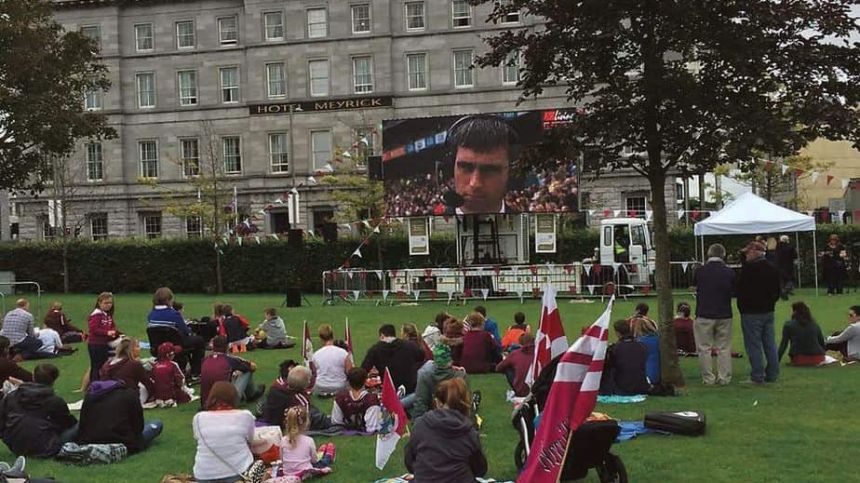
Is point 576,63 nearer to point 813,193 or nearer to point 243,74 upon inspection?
point 243,74

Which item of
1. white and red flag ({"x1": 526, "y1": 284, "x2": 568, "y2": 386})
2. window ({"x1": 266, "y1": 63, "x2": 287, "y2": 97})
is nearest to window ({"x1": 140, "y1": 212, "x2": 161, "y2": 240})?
window ({"x1": 266, "y1": 63, "x2": 287, "y2": 97})

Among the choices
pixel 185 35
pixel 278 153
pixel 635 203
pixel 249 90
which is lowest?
pixel 635 203

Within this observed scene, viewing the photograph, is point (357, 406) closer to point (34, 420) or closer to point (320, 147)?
point (34, 420)

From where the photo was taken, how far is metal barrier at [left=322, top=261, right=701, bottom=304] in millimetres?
28766

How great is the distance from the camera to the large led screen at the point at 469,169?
93.8ft

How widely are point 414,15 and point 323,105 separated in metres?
7.93

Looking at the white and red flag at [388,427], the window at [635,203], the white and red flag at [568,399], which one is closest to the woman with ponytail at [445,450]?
the white and red flag at [568,399]

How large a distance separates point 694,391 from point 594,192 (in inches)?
1591

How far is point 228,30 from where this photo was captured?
190 feet

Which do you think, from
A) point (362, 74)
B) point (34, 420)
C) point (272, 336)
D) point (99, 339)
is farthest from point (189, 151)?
point (34, 420)

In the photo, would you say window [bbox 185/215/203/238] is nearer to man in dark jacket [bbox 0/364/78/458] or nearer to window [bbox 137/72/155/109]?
window [bbox 137/72/155/109]

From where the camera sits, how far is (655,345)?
1262 cm

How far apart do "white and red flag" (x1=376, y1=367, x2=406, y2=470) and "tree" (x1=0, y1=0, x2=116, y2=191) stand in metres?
19.0


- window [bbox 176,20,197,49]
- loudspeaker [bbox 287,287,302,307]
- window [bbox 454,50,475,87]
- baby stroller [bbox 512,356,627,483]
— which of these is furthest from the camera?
window [bbox 176,20,197,49]
